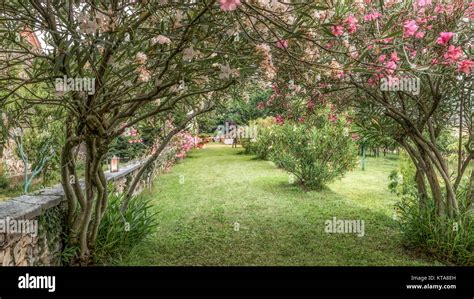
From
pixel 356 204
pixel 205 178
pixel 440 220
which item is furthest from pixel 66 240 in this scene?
pixel 205 178

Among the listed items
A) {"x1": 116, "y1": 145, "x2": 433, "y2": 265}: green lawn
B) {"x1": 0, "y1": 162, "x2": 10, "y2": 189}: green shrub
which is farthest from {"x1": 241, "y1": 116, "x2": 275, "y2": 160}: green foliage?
{"x1": 0, "y1": 162, "x2": 10, "y2": 189}: green shrub

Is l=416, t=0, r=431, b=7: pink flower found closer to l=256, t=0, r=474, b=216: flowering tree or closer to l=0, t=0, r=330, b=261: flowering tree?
l=256, t=0, r=474, b=216: flowering tree

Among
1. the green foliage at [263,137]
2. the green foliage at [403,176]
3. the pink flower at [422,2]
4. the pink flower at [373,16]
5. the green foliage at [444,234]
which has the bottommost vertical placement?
the green foliage at [444,234]

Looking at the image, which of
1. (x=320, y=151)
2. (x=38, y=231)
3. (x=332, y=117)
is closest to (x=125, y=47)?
(x=38, y=231)

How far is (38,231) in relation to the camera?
3.02 metres

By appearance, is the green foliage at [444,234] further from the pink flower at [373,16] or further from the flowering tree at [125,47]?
the flowering tree at [125,47]

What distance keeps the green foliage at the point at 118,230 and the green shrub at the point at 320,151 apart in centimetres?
517

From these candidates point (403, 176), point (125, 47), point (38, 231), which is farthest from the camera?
point (403, 176)

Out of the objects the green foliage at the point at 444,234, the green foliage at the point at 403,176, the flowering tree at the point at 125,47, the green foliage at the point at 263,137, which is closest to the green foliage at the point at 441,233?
the green foliage at the point at 444,234

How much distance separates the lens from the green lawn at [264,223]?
4320mm

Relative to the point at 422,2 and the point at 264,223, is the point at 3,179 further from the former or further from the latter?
the point at 422,2

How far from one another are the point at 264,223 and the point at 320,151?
130 inches

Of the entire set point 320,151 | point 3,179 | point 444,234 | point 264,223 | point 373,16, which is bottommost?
point 264,223

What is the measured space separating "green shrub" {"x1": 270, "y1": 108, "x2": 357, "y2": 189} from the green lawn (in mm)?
477
